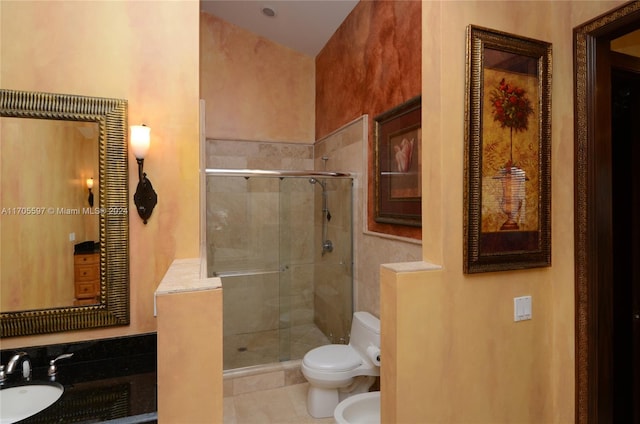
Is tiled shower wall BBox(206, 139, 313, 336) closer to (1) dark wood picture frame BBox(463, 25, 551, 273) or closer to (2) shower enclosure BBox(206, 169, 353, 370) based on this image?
(2) shower enclosure BBox(206, 169, 353, 370)

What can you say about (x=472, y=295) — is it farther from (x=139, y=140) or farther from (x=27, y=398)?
(x=27, y=398)

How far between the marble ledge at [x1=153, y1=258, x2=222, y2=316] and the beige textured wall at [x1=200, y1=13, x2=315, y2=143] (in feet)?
8.59

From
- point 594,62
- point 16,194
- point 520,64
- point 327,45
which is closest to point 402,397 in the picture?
point 520,64

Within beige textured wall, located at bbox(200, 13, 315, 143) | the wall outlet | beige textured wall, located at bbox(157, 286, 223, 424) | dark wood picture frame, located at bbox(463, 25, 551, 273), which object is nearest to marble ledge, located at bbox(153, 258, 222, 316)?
beige textured wall, located at bbox(157, 286, 223, 424)

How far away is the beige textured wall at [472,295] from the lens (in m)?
1.38

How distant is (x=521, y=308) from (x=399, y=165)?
121 cm

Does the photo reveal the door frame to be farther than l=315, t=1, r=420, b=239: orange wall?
No

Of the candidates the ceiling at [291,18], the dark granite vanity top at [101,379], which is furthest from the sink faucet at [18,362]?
the ceiling at [291,18]

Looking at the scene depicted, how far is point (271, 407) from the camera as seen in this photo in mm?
2607

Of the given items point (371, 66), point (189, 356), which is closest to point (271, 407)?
point (189, 356)

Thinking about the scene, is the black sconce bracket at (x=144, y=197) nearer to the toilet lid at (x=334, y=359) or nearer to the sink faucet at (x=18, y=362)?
the sink faucet at (x=18, y=362)

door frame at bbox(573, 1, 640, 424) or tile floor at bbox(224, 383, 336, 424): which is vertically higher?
door frame at bbox(573, 1, 640, 424)

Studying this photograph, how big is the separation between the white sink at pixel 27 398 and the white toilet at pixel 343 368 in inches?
59.5

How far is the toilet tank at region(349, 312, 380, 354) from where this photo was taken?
7.95ft
